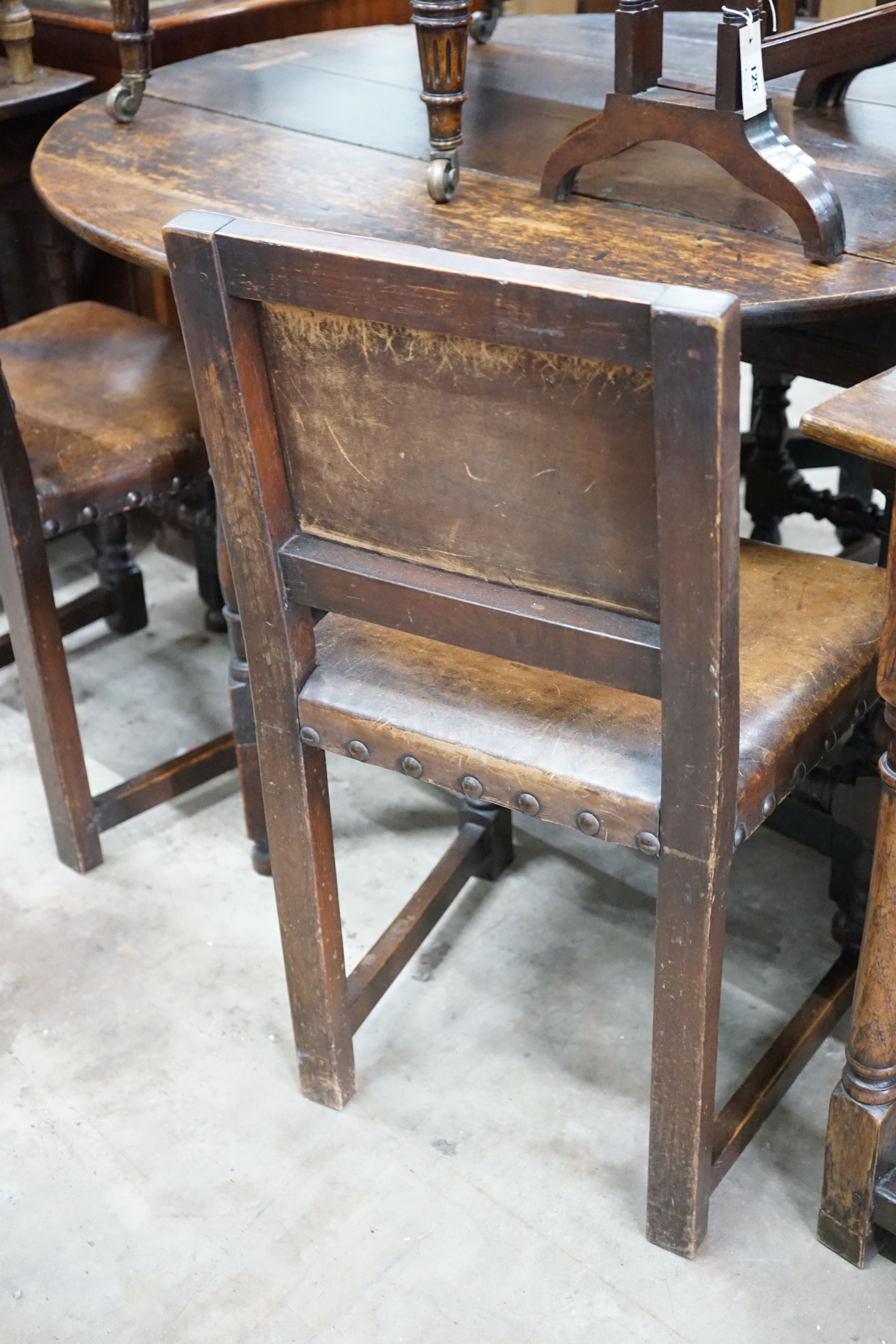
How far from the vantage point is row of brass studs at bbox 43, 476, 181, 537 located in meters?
1.67

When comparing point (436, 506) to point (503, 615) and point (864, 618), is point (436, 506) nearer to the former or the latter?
point (503, 615)

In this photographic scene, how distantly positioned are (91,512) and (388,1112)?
816 millimetres

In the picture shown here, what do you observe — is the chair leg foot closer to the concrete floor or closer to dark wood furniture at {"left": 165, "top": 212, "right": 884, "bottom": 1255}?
the concrete floor

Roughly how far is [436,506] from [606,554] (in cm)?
15

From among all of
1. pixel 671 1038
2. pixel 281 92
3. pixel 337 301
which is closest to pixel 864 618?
pixel 671 1038

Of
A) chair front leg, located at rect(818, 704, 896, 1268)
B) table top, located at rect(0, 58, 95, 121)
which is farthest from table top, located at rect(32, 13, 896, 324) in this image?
chair front leg, located at rect(818, 704, 896, 1268)

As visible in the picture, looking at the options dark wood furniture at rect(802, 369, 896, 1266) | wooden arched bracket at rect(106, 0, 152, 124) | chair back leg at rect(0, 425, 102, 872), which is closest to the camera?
dark wood furniture at rect(802, 369, 896, 1266)

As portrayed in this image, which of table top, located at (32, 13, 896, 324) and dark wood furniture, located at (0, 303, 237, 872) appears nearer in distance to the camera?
table top, located at (32, 13, 896, 324)

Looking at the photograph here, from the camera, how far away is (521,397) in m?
0.95

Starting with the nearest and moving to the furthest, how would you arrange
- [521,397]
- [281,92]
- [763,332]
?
[521,397] < [763,332] < [281,92]

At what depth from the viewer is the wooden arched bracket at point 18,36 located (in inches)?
87.8

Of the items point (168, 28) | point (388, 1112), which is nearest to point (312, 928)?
point (388, 1112)

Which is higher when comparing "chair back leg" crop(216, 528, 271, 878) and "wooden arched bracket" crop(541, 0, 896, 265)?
"wooden arched bracket" crop(541, 0, 896, 265)

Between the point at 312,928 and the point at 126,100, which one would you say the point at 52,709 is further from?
the point at 126,100
